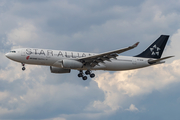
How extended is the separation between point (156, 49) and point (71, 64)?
2061cm

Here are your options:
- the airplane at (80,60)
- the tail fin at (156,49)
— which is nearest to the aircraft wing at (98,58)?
the airplane at (80,60)

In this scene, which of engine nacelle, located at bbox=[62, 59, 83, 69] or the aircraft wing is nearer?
the aircraft wing

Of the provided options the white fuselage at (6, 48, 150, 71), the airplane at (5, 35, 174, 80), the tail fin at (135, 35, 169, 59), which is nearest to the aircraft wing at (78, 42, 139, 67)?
the airplane at (5, 35, 174, 80)

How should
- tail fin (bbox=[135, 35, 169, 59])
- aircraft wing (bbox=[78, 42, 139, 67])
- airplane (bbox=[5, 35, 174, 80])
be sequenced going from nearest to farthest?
aircraft wing (bbox=[78, 42, 139, 67])
airplane (bbox=[5, 35, 174, 80])
tail fin (bbox=[135, 35, 169, 59])

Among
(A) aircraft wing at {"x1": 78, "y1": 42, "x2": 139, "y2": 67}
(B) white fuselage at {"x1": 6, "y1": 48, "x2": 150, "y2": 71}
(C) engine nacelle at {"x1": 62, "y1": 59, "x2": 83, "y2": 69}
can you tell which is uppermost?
(B) white fuselage at {"x1": 6, "y1": 48, "x2": 150, "y2": 71}

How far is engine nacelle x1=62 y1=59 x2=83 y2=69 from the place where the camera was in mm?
49688

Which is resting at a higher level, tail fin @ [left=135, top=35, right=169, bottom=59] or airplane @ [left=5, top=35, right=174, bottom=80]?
tail fin @ [left=135, top=35, right=169, bottom=59]

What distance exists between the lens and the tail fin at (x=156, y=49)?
59.4 m

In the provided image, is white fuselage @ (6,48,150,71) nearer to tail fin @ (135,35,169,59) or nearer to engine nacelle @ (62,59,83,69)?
engine nacelle @ (62,59,83,69)

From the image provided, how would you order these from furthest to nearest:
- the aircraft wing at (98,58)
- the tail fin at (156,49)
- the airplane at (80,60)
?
the tail fin at (156,49)
the airplane at (80,60)
the aircraft wing at (98,58)

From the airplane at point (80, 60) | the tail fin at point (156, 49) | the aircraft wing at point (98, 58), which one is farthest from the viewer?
the tail fin at point (156, 49)

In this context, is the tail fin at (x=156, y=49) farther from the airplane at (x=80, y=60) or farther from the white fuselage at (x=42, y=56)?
the white fuselage at (x=42, y=56)

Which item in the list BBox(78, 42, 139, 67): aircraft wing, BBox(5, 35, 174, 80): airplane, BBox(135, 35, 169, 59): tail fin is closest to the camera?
BBox(78, 42, 139, 67): aircraft wing

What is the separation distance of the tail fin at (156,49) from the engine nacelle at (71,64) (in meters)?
14.8
